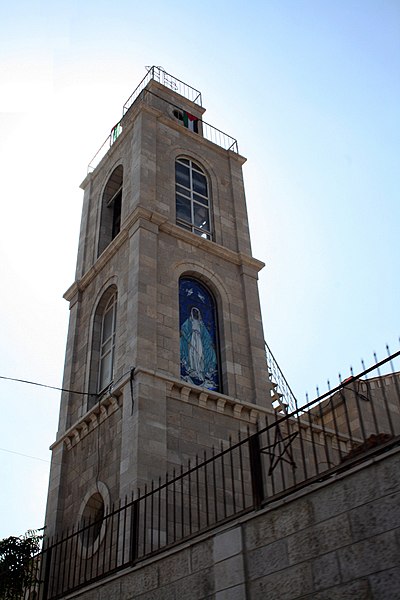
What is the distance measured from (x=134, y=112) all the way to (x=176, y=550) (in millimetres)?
17825

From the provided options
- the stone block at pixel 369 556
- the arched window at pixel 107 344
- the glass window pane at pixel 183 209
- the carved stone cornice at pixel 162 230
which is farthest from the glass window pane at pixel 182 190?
the stone block at pixel 369 556

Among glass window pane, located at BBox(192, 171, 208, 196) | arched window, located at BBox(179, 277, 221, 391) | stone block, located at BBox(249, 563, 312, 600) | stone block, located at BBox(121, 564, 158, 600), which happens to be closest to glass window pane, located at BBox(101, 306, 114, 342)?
arched window, located at BBox(179, 277, 221, 391)

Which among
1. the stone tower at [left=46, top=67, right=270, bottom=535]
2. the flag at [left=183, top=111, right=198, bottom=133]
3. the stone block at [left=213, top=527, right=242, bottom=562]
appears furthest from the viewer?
the flag at [left=183, top=111, right=198, bottom=133]

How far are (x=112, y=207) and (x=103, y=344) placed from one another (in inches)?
255

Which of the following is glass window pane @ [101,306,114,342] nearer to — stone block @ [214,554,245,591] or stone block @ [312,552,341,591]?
stone block @ [214,554,245,591]

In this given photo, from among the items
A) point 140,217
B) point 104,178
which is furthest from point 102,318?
point 104,178

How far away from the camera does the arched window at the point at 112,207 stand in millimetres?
23823

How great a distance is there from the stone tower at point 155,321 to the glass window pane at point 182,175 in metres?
0.05

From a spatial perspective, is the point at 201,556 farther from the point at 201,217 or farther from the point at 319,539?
the point at 201,217

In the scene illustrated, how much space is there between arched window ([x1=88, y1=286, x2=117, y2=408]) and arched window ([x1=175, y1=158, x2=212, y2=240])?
3384 millimetres

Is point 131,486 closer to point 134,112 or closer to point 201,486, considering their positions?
point 201,486

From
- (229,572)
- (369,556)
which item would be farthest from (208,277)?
(369,556)

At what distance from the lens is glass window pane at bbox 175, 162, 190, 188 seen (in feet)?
75.8

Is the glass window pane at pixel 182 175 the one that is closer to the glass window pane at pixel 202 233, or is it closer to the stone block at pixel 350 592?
the glass window pane at pixel 202 233
